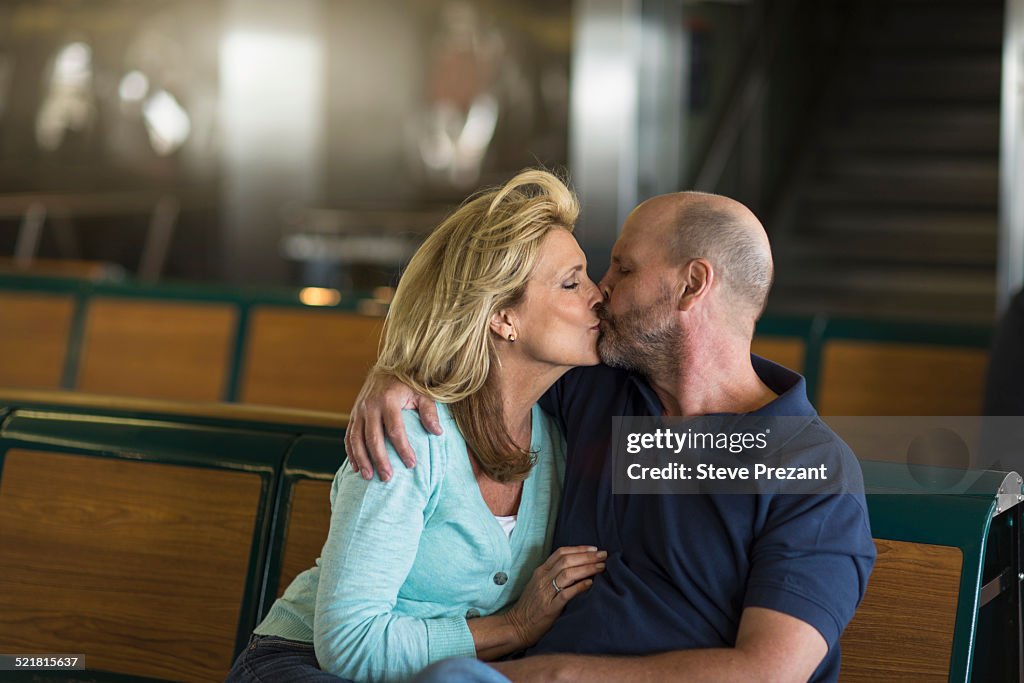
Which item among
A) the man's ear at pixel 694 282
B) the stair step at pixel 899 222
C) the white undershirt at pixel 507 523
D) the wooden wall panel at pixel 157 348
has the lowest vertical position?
the wooden wall panel at pixel 157 348

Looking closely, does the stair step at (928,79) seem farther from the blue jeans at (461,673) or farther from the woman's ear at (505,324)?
the blue jeans at (461,673)

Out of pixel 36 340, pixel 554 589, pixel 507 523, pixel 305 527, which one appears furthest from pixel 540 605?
pixel 36 340

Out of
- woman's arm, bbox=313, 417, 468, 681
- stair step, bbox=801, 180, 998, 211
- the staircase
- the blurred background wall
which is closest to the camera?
woman's arm, bbox=313, 417, 468, 681

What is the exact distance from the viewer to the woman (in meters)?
2.03

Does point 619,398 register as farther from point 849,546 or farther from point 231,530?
point 231,530

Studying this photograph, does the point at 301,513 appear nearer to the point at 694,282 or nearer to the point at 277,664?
the point at 277,664

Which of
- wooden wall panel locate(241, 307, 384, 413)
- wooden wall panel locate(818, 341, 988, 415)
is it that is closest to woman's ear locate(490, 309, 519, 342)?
wooden wall panel locate(818, 341, 988, 415)

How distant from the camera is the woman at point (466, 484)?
2.03m

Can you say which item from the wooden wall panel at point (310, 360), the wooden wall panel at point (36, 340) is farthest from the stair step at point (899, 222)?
the wooden wall panel at point (36, 340)

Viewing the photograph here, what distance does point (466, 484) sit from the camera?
2.15 m

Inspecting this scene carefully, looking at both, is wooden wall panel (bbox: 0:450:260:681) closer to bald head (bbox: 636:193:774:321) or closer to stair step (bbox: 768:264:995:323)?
bald head (bbox: 636:193:774:321)

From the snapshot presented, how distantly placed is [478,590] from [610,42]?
4.80 m

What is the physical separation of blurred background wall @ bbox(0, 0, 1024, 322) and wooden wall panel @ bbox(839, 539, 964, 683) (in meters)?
5.38

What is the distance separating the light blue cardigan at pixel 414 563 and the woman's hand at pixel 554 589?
0.08 metres
